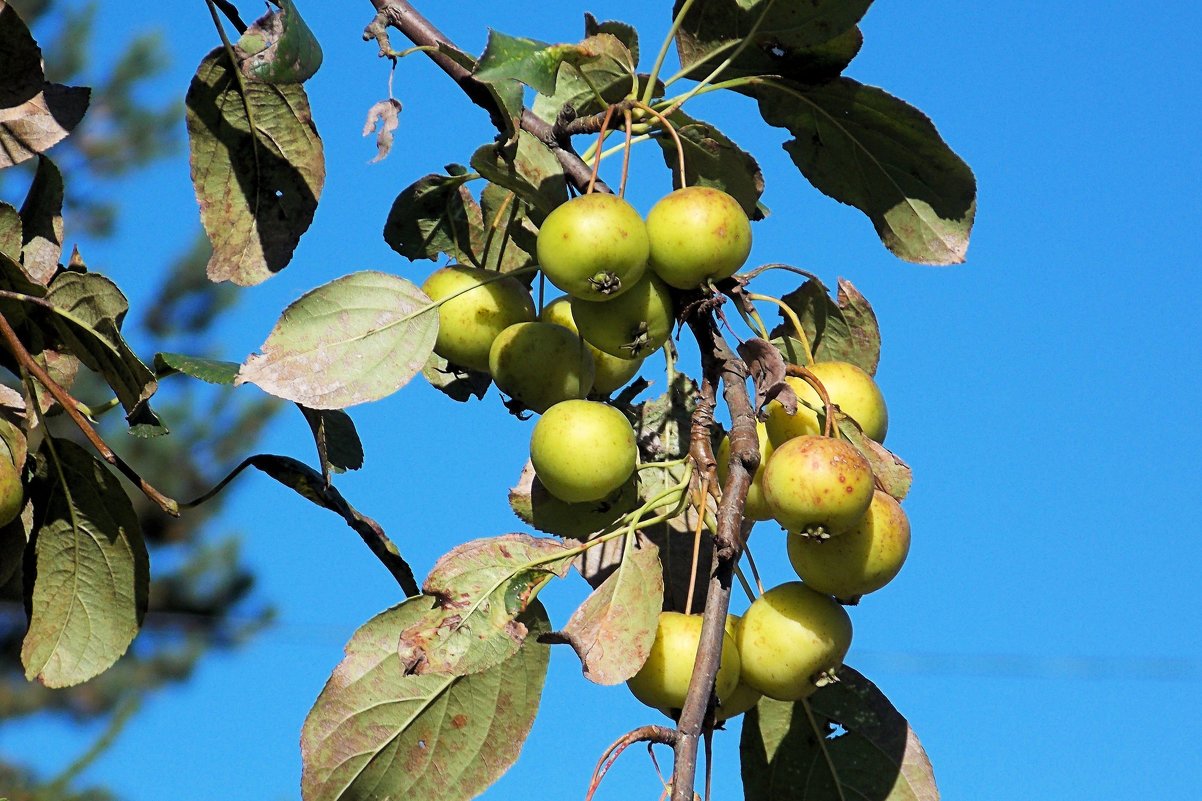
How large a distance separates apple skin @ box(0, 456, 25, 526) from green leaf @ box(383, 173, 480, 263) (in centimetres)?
50

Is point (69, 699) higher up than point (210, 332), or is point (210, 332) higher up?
point (210, 332)

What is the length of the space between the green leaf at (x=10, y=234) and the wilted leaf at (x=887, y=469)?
3.11 feet

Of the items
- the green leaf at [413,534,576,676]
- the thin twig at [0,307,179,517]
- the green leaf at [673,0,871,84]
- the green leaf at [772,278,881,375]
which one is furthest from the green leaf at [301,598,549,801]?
the green leaf at [673,0,871,84]

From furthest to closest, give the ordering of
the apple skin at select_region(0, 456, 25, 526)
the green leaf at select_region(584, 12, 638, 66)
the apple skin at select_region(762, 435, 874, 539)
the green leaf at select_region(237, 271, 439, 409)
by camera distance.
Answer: the green leaf at select_region(584, 12, 638, 66)
the apple skin at select_region(0, 456, 25, 526)
the green leaf at select_region(237, 271, 439, 409)
the apple skin at select_region(762, 435, 874, 539)

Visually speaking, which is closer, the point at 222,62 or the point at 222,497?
the point at 222,62

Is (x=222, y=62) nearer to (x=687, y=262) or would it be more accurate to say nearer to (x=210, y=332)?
(x=687, y=262)

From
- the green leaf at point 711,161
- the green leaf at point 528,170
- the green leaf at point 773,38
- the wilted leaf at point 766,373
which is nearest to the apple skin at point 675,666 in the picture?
the wilted leaf at point 766,373

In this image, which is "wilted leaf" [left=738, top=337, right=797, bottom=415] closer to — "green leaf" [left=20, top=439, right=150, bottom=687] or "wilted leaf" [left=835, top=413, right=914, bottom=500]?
"wilted leaf" [left=835, top=413, right=914, bottom=500]

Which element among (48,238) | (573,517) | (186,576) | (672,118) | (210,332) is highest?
(210,332)

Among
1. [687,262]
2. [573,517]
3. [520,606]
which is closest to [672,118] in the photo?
[687,262]

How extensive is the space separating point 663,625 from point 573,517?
0.66 feet

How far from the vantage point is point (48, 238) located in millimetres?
1490

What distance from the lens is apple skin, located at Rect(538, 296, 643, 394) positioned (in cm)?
139

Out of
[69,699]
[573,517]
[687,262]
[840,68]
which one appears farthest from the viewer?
[69,699]
